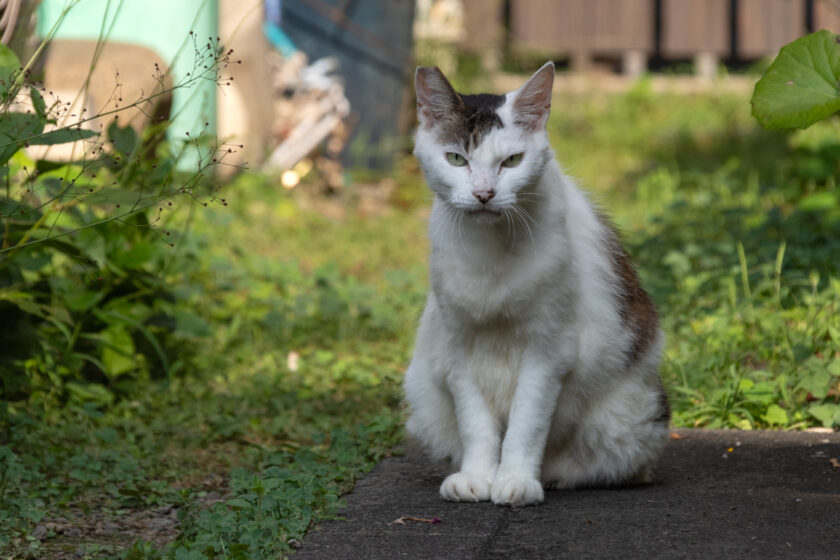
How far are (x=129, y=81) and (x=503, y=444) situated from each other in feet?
13.3

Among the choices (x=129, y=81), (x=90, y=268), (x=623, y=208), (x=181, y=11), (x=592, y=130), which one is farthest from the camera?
(x=592, y=130)

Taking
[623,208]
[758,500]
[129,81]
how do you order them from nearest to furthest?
[758,500] → [129,81] → [623,208]

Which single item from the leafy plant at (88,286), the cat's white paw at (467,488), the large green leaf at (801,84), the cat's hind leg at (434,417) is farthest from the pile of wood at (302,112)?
the large green leaf at (801,84)

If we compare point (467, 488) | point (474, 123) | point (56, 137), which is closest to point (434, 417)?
point (467, 488)

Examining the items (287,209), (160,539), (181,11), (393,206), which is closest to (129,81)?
(181,11)

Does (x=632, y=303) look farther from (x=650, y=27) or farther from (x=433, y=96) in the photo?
(x=650, y=27)

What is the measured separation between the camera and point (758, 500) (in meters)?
2.72

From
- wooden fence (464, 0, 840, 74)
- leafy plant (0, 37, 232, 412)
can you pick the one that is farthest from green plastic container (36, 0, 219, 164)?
wooden fence (464, 0, 840, 74)

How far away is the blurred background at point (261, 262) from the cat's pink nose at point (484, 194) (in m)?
0.69

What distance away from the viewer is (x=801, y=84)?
8.32ft

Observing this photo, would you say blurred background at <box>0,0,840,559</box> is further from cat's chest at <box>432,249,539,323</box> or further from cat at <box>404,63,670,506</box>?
cat's chest at <box>432,249,539,323</box>

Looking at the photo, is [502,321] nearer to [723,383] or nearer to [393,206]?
[723,383]

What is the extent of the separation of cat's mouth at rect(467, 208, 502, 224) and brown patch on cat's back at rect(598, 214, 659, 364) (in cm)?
51

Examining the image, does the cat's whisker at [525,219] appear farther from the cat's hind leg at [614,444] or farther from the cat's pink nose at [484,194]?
the cat's hind leg at [614,444]
